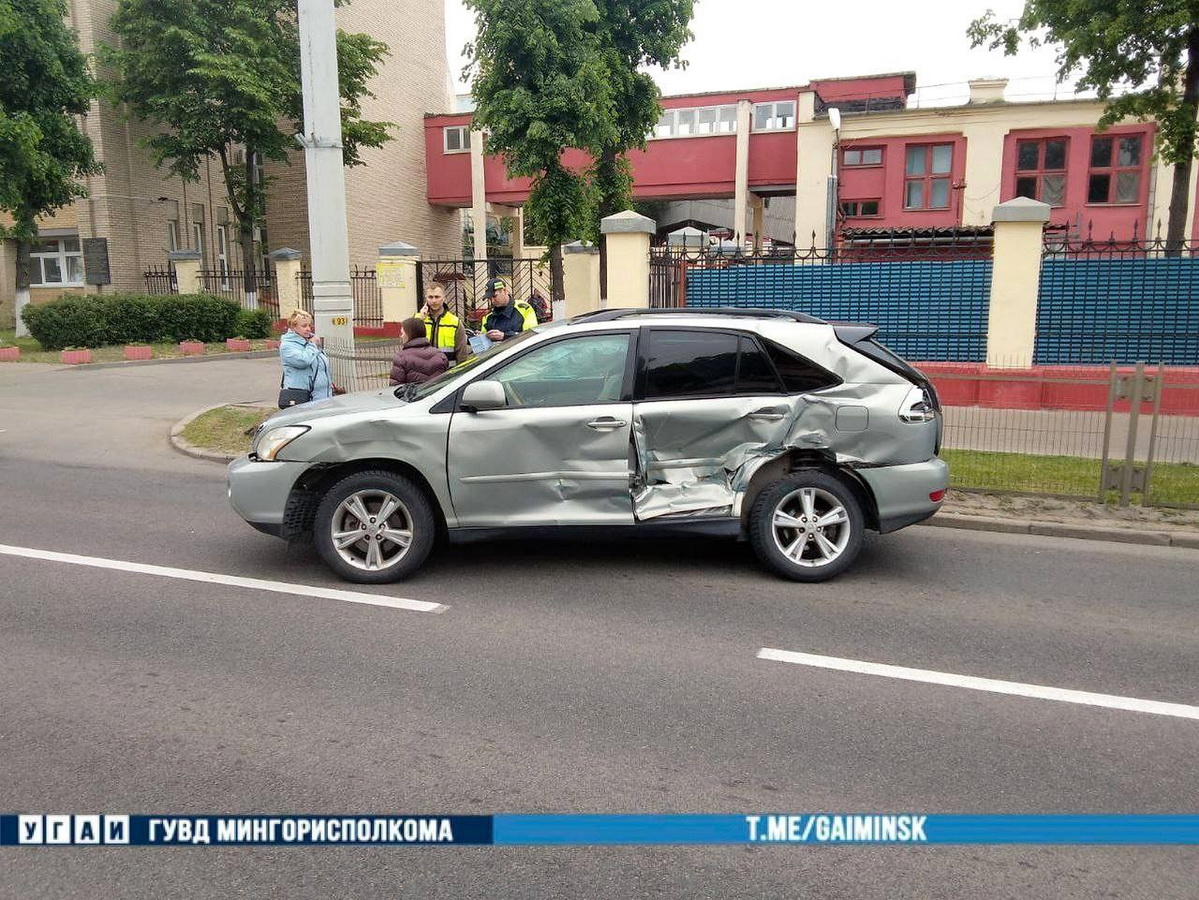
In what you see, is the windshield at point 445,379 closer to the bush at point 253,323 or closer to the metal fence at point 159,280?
the bush at point 253,323

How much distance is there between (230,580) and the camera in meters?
6.16

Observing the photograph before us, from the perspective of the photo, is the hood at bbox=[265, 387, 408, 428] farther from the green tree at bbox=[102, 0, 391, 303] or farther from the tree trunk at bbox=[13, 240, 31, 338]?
the tree trunk at bbox=[13, 240, 31, 338]

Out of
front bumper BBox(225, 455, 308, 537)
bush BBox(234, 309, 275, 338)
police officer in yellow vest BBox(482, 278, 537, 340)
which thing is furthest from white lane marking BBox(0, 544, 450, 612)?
bush BBox(234, 309, 275, 338)

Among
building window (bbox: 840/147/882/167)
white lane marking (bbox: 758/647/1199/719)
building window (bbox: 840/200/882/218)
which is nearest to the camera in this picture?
white lane marking (bbox: 758/647/1199/719)

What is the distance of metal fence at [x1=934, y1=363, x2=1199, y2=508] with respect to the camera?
8.25m

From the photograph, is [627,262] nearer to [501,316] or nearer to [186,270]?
[501,316]

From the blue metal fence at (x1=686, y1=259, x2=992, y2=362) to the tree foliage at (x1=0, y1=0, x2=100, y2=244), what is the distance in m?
16.3

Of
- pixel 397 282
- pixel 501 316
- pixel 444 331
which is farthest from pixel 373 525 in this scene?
pixel 397 282

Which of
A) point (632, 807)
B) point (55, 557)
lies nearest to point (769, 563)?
point (632, 807)

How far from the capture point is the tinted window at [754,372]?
6293mm

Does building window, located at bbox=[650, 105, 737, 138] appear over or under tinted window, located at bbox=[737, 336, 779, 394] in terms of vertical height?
over

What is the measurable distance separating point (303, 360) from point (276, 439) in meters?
3.11

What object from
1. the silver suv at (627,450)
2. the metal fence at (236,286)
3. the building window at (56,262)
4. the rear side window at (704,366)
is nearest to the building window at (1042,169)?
the metal fence at (236,286)

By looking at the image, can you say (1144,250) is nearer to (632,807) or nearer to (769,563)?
(769,563)
